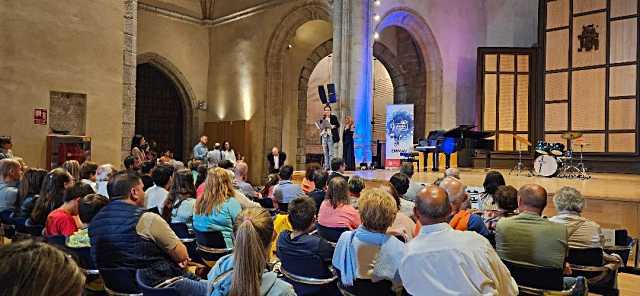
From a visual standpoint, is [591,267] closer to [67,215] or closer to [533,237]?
[533,237]

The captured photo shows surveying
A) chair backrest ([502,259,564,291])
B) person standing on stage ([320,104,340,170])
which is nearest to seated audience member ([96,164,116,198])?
chair backrest ([502,259,564,291])

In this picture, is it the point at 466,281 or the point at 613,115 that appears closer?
the point at 466,281

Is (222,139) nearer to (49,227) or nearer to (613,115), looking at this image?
(613,115)

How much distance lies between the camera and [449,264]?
195 cm

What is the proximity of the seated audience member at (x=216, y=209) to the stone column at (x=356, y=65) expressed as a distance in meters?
8.23

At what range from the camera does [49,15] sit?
26.1 ft

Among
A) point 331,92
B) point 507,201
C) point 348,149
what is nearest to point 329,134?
point 348,149

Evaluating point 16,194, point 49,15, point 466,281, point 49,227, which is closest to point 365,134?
point 49,15

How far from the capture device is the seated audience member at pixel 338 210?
133 inches

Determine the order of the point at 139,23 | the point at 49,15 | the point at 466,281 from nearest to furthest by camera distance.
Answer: the point at 466,281 → the point at 49,15 → the point at 139,23

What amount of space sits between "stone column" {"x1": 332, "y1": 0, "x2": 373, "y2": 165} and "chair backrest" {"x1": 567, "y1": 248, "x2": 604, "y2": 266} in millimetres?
8668

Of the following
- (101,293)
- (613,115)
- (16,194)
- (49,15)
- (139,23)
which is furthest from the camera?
(139,23)

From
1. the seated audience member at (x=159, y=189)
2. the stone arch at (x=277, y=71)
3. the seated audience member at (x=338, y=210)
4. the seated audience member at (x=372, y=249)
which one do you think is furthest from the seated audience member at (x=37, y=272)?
the stone arch at (x=277, y=71)

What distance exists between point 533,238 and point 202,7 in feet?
49.5
